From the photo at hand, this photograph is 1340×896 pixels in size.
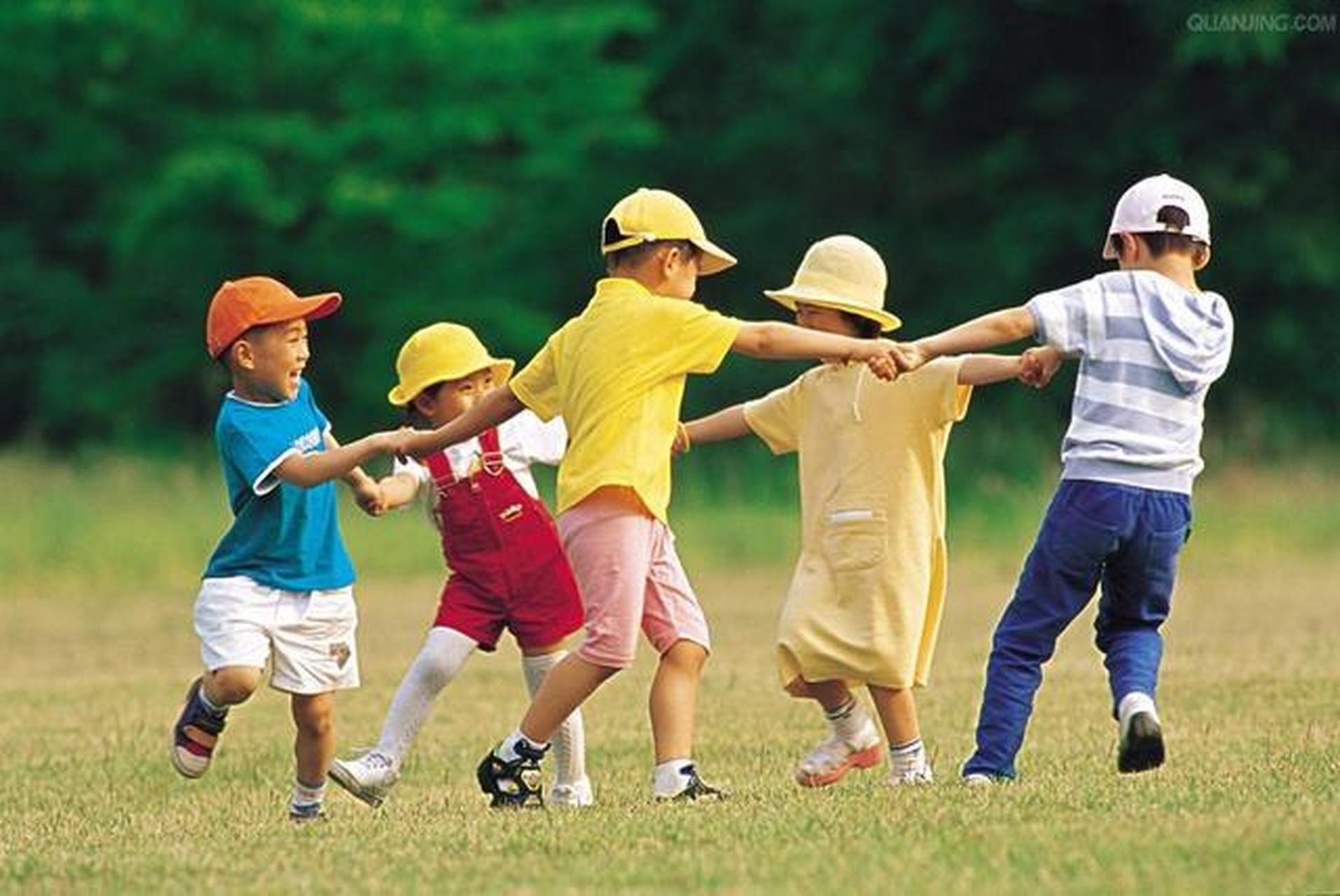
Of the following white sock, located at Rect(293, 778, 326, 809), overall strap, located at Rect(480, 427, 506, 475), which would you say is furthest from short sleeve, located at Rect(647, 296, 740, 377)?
white sock, located at Rect(293, 778, 326, 809)

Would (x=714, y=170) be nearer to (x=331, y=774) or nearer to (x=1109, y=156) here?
(x=1109, y=156)

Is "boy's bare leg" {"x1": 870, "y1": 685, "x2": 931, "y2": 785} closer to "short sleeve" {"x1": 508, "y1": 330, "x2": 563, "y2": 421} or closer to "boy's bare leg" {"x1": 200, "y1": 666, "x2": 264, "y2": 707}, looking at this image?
"short sleeve" {"x1": 508, "y1": 330, "x2": 563, "y2": 421}

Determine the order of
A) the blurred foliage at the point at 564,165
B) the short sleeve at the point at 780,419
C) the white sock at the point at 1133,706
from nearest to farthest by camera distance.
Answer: the white sock at the point at 1133,706, the short sleeve at the point at 780,419, the blurred foliage at the point at 564,165

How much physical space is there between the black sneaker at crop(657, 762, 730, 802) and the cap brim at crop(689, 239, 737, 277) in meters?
1.56

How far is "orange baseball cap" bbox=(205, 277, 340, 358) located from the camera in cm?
923

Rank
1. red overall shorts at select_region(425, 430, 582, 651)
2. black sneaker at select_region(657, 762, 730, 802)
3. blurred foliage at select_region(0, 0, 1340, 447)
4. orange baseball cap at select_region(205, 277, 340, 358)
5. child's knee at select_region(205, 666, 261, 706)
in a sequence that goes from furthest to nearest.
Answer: blurred foliage at select_region(0, 0, 1340, 447)
red overall shorts at select_region(425, 430, 582, 651)
orange baseball cap at select_region(205, 277, 340, 358)
child's knee at select_region(205, 666, 261, 706)
black sneaker at select_region(657, 762, 730, 802)

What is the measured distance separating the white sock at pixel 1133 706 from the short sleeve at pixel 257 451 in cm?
268

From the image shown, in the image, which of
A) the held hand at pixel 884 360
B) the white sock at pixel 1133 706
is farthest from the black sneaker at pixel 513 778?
the white sock at pixel 1133 706

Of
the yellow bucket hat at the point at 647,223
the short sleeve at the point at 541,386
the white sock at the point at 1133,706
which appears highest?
the yellow bucket hat at the point at 647,223

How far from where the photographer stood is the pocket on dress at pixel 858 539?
365 inches

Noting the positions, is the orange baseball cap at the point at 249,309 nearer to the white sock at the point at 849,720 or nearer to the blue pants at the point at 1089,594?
the white sock at the point at 849,720

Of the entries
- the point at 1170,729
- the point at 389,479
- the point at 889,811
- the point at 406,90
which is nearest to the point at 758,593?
the point at 1170,729

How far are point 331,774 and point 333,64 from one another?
28610 mm

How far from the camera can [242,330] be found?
9.23m
